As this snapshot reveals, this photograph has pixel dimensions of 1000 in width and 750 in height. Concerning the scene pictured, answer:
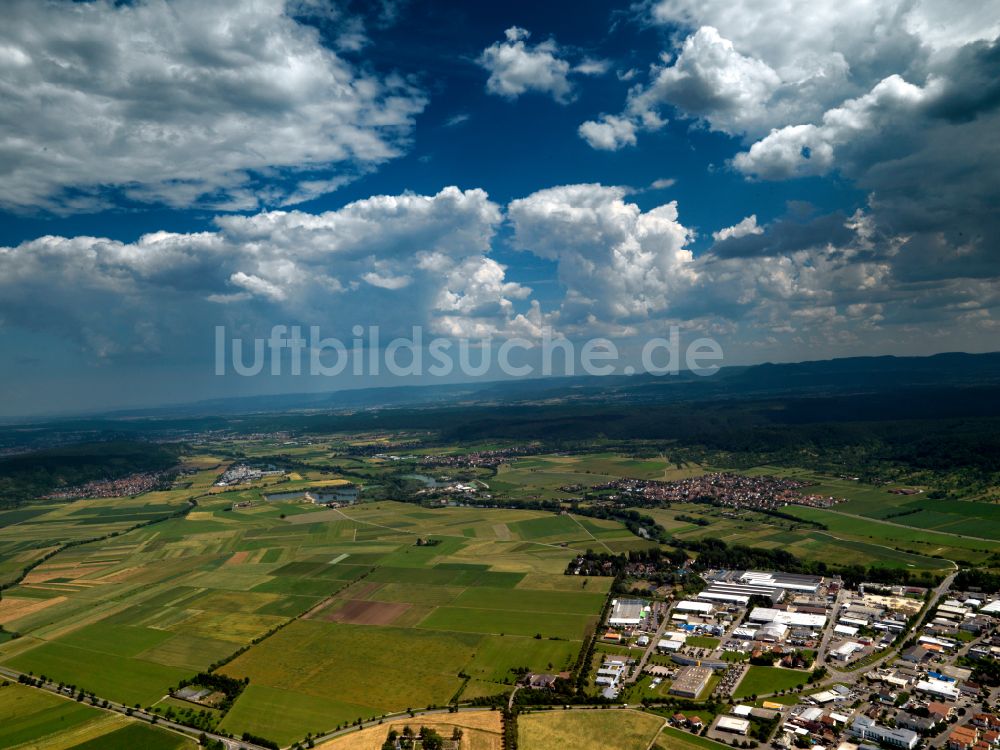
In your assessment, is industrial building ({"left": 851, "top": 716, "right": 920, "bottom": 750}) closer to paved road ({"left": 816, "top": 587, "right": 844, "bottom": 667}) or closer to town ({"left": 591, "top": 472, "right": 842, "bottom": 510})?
paved road ({"left": 816, "top": 587, "right": 844, "bottom": 667})

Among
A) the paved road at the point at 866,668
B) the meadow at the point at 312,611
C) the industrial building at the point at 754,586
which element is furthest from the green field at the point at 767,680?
the industrial building at the point at 754,586

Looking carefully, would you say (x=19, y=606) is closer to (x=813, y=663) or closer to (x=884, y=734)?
(x=813, y=663)

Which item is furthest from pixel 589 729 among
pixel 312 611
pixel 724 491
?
pixel 724 491

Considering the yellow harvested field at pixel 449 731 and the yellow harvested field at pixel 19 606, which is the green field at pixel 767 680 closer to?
the yellow harvested field at pixel 449 731

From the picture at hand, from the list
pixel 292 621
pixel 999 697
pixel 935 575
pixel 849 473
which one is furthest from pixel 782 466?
pixel 292 621

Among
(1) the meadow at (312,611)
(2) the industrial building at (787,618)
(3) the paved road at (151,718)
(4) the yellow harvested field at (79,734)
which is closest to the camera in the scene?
(3) the paved road at (151,718)

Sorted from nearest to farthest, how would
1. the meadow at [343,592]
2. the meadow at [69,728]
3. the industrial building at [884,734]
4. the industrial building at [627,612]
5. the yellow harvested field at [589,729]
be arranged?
the industrial building at [884,734] < the yellow harvested field at [589,729] < the meadow at [69,728] < the meadow at [343,592] < the industrial building at [627,612]
